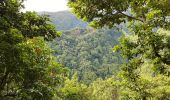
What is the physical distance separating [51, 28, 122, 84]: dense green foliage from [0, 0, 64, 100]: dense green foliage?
307 ft

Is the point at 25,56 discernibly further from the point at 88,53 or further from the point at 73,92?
the point at 88,53

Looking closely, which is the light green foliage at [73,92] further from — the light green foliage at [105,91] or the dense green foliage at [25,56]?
the dense green foliage at [25,56]

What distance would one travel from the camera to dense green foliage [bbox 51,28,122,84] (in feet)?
416

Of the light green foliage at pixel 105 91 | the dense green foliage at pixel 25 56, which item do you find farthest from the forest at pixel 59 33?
the light green foliage at pixel 105 91

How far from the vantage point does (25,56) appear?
12.6 meters

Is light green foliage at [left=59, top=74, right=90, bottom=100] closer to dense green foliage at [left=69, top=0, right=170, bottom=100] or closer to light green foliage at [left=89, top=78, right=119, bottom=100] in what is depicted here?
light green foliage at [left=89, top=78, right=119, bottom=100]

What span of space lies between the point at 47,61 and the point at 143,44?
4.43 meters

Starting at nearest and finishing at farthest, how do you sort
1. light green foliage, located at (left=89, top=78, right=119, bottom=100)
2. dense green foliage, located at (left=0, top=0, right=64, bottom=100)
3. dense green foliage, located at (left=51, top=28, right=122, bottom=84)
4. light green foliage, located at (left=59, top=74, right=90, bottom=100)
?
dense green foliage, located at (left=0, top=0, right=64, bottom=100)
light green foliage, located at (left=59, top=74, right=90, bottom=100)
light green foliage, located at (left=89, top=78, right=119, bottom=100)
dense green foliage, located at (left=51, top=28, right=122, bottom=84)

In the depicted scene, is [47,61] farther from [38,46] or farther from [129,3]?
[129,3]

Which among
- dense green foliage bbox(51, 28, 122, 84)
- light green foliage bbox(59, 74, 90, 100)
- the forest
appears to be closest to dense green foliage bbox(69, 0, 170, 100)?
the forest

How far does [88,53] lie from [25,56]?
430 feet

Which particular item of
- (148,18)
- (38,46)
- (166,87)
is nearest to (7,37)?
(38,46)

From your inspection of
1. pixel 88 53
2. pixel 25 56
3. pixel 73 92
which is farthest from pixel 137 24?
pixel 88 53

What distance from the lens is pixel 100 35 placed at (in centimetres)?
16325
